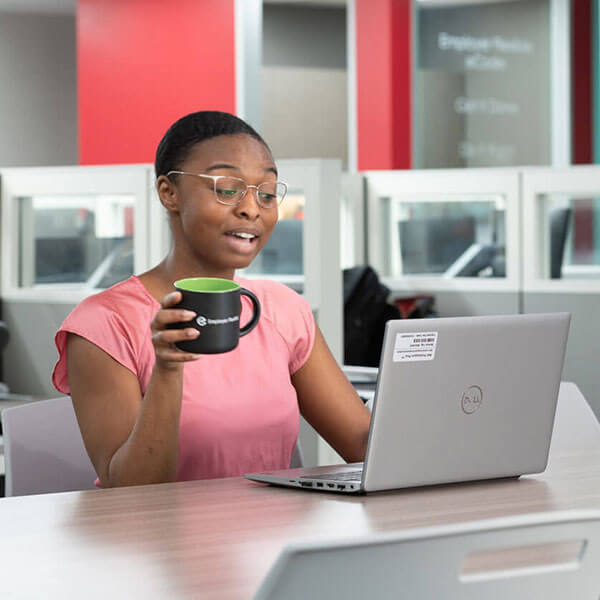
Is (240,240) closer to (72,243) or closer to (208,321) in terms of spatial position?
(208,321)

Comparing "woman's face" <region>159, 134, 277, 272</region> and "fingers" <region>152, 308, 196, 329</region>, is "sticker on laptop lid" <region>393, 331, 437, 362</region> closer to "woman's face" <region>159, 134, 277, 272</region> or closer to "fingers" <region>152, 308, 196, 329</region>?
"fingers" <region>152, 308, 196, 329</region>

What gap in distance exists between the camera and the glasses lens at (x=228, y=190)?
65.9 inches

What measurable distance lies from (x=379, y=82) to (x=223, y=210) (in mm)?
6009

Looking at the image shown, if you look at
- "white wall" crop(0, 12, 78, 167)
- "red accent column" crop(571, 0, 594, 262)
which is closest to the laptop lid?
"red accent column" crop(571, 0, 594, 262)

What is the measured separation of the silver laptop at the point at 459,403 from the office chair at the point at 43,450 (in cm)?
56

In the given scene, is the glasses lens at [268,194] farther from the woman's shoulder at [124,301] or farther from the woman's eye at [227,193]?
the woman's shoulder at [124,301]

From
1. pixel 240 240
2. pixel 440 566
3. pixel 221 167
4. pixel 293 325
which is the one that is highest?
pixel 221 167

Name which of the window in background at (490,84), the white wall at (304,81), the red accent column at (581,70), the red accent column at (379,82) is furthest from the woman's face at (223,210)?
the white wall at (304,81)

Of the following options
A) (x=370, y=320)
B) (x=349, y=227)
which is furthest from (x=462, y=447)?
(x=349, y=227)

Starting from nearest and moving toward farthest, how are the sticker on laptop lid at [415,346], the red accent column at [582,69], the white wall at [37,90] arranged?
the sticker on laptop lid at [415,346]
the red accent column at [582,69]
the white wall at [37,90]

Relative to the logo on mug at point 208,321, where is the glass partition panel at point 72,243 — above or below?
above

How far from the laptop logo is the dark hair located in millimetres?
623

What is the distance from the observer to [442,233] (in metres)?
4.32

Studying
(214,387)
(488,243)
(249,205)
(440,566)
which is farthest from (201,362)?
(488,243)
